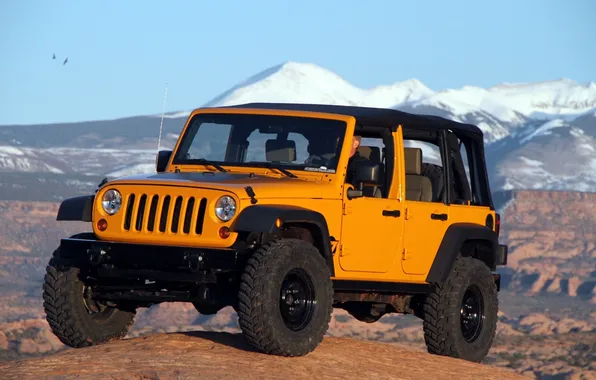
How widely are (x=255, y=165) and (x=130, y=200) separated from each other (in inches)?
53.2

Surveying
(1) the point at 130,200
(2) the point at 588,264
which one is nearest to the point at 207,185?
(1) the point at 130,200

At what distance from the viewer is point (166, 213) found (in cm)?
1089

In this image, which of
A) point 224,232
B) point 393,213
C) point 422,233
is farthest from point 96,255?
point 422,233

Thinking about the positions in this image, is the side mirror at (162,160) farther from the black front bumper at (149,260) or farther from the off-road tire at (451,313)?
the off-road tire at (451,313)

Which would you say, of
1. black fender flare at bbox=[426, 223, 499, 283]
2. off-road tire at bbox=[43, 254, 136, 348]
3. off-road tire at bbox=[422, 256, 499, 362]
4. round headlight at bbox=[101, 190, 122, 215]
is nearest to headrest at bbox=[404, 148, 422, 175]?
black fender flare at bbox=[426, 223, 499, 283]

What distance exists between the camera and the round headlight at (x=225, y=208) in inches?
420

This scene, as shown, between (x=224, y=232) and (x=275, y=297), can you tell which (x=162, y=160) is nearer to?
(x=224, y=232)

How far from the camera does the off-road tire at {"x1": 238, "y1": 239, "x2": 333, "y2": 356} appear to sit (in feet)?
34.3

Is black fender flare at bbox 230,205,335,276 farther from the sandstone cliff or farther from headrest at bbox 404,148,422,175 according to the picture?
headrest at bbox 404,148,422,175

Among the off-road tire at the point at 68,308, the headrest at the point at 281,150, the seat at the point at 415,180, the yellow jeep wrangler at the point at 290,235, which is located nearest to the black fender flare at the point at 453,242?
the yellow jeep wrangler at the point at 290,235

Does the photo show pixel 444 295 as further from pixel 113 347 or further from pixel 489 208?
pixel 113 347

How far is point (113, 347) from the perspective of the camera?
11055 mm

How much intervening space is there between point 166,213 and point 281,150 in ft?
5.29

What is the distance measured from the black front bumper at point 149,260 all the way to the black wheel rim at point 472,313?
11.3 feet
